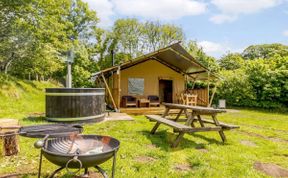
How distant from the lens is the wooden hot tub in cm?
717

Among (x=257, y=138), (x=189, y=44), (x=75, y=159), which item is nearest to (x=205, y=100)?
(x=257, y=138)

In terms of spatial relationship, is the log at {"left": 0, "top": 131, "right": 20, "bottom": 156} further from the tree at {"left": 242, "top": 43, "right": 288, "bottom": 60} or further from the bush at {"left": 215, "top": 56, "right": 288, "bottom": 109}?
the tree at {"left": 242, "top": 43, "right": 288, "bottom": 60}

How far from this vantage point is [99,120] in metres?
7.98

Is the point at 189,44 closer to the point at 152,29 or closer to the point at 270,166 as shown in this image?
the point at 152,29

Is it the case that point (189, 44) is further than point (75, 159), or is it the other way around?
point (189, 44)

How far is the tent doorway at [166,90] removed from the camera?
15.8 metres

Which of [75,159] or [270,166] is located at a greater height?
[75,159]

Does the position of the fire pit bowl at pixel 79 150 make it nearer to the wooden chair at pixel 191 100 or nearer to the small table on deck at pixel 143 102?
the small table on deck at pixel 143 102

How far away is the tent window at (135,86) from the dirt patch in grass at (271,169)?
9901 mm

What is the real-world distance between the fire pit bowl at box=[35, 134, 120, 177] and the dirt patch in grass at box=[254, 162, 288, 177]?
2.78m

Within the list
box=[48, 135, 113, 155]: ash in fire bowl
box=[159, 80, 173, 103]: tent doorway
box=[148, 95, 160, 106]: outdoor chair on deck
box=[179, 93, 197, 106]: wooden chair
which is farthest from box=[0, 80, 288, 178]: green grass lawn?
box=[159, 80, 173, 103]: tent doorway

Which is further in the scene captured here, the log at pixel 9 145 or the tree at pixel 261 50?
the tree at pixel 261 50

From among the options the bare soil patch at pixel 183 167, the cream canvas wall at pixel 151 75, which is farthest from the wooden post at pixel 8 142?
the cream canvas wall at pixel 151 75

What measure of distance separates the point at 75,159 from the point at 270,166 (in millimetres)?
3644
